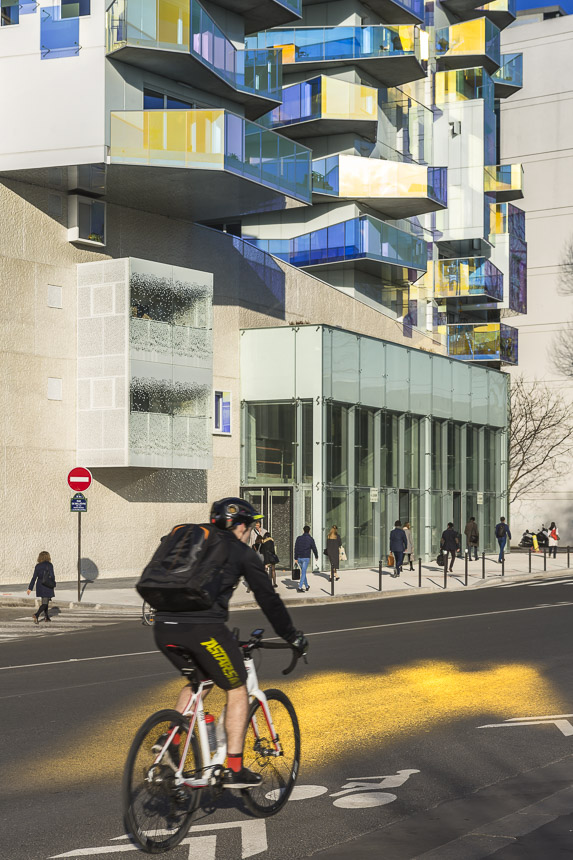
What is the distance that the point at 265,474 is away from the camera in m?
37.8

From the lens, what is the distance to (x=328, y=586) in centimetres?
3153

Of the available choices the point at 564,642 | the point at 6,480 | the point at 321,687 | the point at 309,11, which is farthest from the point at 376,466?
the point at 321,687

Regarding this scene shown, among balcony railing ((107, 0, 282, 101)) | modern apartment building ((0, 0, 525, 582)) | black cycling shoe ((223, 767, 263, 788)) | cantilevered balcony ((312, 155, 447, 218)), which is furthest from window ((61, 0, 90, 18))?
black cycling shoe ((223, 767, 263, 788))

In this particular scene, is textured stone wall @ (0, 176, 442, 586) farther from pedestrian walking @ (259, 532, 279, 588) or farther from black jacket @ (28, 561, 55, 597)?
black jacket @ (28, 561, 55, 597)

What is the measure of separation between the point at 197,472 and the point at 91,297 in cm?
671

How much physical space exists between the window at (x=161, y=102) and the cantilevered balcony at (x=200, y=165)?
1.53 meters

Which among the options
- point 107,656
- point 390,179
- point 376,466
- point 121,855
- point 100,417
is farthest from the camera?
point 390,179

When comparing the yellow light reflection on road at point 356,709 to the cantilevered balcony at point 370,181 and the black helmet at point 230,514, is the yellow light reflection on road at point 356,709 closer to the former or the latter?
the black helmet at point 230,514

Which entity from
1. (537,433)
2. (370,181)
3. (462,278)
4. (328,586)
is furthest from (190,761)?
(537,433)

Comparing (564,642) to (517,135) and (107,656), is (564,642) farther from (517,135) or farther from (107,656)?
(517,135)

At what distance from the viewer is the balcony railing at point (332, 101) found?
4341cm

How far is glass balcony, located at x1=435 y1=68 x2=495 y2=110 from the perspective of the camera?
54.8 meters

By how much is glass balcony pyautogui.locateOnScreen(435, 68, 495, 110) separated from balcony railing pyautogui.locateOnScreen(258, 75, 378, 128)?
11.9 m

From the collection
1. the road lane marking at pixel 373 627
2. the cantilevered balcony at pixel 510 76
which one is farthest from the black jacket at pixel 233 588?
the cantilevered balcony at pixel 510 76
